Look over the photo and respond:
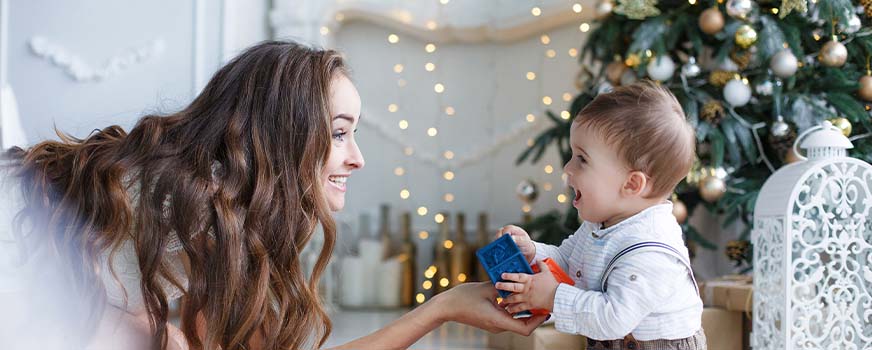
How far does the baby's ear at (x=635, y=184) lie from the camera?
1435 millimetres

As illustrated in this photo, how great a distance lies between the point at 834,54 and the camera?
7.92 feet

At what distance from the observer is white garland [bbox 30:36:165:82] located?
3547mm

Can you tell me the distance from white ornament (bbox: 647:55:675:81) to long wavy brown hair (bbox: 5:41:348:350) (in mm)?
1406

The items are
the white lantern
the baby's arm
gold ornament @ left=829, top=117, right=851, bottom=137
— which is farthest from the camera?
gold ornament @ left=829, top=117, right=851, bottom=137

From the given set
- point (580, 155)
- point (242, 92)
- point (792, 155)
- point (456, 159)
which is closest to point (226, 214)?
point (242, 92)

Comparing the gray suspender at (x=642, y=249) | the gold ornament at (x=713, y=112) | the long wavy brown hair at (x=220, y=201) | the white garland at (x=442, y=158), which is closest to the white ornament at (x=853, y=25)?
the gold ornament at (x=713, y=112)

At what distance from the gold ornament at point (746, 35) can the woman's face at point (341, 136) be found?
1.42 metres

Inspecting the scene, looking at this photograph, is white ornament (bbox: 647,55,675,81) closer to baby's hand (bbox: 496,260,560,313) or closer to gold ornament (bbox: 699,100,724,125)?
gold ornament (bbox: 699,100,724,125)

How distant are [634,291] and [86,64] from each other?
2.86 m

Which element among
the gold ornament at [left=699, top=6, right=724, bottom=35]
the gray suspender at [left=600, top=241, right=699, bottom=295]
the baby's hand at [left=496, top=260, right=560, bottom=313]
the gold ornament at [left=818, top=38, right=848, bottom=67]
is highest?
the gold ornament at [left=699, top=6, right=724, bottom=35]

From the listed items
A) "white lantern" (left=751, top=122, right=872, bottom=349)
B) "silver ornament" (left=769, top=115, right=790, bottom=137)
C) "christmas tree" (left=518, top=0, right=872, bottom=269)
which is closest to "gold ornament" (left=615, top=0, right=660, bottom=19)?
"christmas tree" (left=518, top=0, right=872, bottom=269)

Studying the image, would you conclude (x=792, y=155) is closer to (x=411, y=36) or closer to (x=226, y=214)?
(x=226, y=214)

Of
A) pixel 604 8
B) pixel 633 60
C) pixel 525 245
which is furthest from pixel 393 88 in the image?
pixel 525 245

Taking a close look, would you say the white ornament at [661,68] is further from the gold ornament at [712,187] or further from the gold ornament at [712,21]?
the gold ornament at [712,187]
